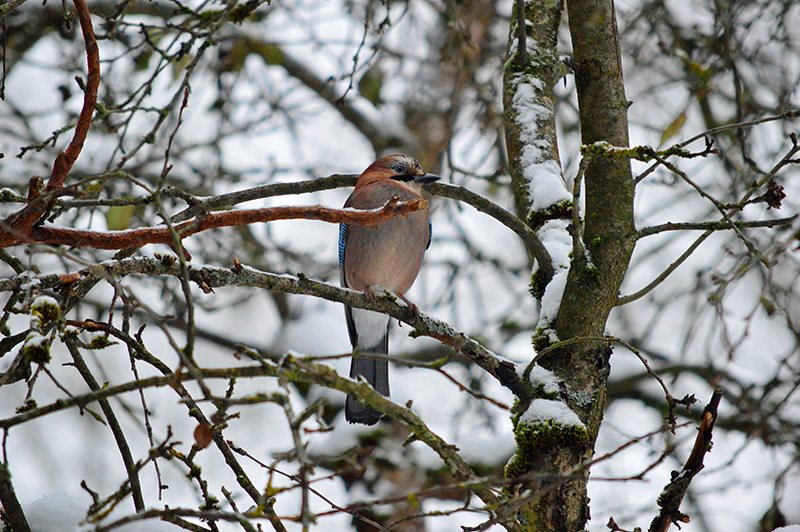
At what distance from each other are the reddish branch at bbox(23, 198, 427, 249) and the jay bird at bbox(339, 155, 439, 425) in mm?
2379

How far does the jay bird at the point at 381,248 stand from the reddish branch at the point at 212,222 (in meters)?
2.38

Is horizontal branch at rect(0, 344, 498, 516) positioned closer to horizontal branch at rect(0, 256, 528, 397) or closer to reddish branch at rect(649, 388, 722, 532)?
horizontal branch at rect(0, 256, 528, 397)

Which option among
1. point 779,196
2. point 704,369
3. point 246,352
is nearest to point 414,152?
point 704,369

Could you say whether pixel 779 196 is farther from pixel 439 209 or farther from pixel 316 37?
pixel 316 37

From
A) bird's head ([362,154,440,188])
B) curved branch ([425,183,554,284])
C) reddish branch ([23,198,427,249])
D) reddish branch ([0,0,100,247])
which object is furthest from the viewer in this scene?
bird's head ([362,154,440,188])

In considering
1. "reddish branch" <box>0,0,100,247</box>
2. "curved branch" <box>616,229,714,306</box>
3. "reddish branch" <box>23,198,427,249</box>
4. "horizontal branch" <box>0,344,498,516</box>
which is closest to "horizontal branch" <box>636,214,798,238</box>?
"curved branch" <box>616,229,714,306</box>

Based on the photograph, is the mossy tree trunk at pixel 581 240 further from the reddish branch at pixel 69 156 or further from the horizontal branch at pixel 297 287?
the reddish branch at pixel 69 156

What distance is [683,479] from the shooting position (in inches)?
86.0

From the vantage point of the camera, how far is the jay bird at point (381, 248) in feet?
15.2

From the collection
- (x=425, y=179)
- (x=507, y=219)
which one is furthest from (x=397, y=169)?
(x=507, y=219)

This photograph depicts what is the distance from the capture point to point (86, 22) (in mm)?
2121

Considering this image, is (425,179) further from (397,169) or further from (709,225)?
(709,225)

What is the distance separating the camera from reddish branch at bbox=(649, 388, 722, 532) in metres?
2.11

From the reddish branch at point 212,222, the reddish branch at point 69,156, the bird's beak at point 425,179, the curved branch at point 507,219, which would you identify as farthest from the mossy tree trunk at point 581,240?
the reddish branch at point 69,156
